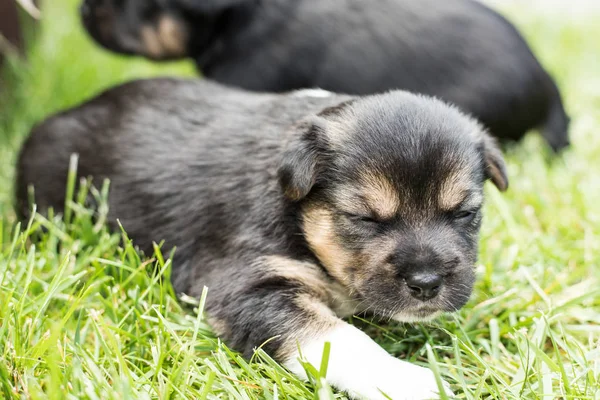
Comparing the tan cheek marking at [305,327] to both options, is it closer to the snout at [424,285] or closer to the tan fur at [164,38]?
the snout at [424,285]

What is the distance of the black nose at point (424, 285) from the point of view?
9.78 ft

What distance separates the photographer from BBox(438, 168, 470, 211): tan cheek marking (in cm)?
314

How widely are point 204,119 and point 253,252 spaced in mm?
1124

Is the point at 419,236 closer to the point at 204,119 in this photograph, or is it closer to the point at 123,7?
the point at 204,119

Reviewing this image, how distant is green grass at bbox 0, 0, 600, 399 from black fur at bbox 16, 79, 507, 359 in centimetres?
20

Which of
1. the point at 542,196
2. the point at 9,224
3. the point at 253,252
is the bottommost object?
the point at 9,224

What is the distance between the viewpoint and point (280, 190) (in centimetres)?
346

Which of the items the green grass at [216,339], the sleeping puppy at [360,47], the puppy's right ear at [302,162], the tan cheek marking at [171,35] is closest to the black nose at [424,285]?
the green grass at [216,339]

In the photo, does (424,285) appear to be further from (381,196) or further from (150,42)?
(150,42)

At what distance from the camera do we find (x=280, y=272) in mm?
3307

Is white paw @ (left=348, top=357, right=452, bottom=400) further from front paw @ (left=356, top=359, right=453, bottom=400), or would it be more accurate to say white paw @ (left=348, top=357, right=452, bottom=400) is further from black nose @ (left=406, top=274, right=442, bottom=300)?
black nose @ (left=406, top=274, right=442, bottom=300)

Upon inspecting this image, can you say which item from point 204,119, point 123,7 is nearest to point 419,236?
point 204,119

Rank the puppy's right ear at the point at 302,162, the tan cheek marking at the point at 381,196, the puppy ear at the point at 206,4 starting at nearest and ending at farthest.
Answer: the tan cheek marking at the point at 381,196, the puppy's right ear at the point at 302,162, the puppy ear at the point at 206,4

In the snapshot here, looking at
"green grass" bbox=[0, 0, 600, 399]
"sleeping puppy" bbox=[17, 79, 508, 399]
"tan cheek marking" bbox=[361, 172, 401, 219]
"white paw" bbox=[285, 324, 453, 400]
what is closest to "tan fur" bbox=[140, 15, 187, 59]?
"green grass" bbox=[0, 0, 600, 399]
